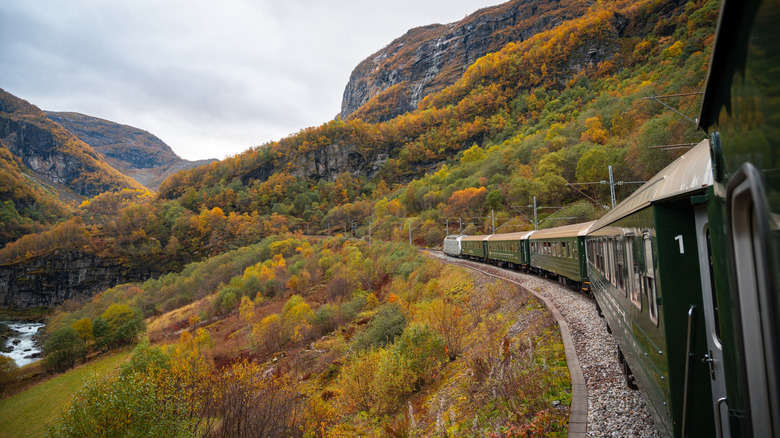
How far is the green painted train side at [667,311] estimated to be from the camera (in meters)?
3.46

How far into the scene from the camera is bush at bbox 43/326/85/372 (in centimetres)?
4322

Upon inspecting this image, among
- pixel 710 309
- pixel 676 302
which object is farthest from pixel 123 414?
pixel 710 309

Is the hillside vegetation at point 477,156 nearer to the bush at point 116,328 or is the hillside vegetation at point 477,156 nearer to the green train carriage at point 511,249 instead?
the green train carriage at point 511,249

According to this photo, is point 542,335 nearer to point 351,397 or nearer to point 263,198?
point 351,397

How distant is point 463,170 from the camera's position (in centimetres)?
8706

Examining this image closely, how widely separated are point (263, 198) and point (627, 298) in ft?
496

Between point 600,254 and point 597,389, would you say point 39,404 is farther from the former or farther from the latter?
point 600,254

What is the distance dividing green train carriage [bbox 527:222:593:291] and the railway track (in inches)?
116

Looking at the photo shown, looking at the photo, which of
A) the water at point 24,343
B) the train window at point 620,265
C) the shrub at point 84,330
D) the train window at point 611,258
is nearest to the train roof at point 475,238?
the train window at point 611,258

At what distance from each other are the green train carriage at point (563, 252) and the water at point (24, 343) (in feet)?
226

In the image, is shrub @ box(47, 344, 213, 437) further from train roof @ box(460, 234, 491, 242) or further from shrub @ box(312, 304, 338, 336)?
train roof @ box(460, 234, 491, 242)

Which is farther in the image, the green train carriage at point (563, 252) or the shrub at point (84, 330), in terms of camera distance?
the shrub at point (84, 330)

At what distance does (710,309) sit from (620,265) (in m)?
3.17

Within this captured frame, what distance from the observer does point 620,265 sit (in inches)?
244
